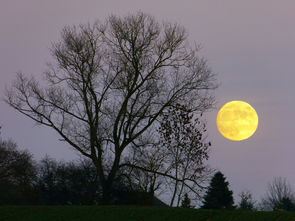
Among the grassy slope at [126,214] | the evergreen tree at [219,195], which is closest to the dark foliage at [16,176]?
the evergreen tree at [219,195]

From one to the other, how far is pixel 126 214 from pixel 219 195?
20.4m

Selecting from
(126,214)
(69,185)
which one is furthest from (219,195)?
(126,214)

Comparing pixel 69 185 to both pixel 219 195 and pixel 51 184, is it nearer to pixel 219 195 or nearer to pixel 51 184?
pixel 51 184

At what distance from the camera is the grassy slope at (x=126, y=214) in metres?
26.4

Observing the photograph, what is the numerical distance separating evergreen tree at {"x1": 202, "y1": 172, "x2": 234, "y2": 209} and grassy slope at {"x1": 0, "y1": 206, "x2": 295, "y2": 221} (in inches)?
666

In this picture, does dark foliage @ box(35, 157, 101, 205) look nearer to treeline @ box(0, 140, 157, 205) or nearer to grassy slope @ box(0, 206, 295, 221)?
treeline @ box(0, 140, 157, 205)

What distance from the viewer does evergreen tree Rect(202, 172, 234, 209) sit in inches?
1868

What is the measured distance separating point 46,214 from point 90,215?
273 cm

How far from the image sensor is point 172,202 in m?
47.8

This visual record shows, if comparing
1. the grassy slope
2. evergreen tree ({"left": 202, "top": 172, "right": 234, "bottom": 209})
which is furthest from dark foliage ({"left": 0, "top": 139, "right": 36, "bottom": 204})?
the grassy slope

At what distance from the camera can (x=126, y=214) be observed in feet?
96.4

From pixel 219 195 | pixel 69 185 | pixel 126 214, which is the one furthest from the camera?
pixel 69 185

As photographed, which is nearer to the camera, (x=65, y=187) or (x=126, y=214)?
(x=126, y=214)

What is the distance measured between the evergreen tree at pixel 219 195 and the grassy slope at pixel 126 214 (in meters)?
16.9
